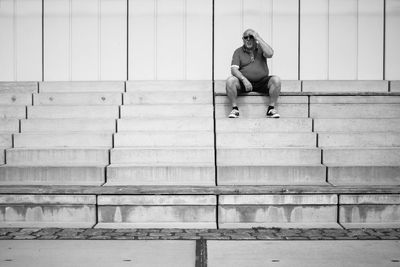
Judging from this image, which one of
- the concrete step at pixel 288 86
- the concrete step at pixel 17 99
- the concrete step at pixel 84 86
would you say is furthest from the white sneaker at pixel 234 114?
the concrete step at pixel 17 99

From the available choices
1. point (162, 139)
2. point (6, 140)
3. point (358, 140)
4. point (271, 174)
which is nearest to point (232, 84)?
point (162, 139)

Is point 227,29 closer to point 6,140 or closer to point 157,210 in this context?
point 6,140

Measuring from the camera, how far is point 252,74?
6930 mm

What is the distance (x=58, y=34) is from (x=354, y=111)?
5.35 meters

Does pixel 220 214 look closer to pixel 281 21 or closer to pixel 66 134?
pixel 66 134

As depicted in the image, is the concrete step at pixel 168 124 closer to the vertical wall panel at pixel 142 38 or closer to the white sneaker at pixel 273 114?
the white sneaker at pixel 273 114

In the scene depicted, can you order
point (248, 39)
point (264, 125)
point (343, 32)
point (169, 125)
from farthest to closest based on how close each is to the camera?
point (343, 32) → point (248, 39) → point (169, 125) → point (264, 125)

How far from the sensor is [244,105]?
7.02 meters

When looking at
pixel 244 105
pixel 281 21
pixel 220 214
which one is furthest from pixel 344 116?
pixel 220 214

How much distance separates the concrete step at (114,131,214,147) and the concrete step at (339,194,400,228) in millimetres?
1988

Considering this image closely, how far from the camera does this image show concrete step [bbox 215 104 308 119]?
6988 millimetres

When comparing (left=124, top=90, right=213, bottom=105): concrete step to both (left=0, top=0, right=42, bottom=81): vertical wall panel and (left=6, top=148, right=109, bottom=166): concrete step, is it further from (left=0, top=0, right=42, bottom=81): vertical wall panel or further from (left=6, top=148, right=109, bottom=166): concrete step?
(left=0, top=0, right=42, bottom=81): vertical wall panel

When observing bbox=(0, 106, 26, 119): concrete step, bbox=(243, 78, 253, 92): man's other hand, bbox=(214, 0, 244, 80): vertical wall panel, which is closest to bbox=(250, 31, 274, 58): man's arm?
bbox=(243, 78, 253, 92): man's other hand

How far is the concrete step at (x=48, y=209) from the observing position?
16.4ft
